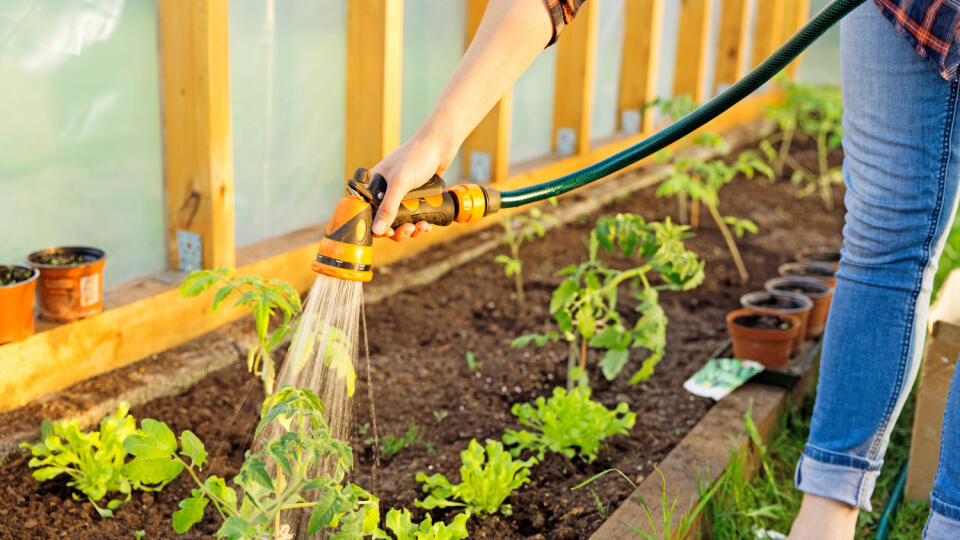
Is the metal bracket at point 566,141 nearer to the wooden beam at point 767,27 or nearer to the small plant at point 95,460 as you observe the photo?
the wooden beam at point 767,27

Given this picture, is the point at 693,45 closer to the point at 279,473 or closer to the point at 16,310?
the point at 16,310

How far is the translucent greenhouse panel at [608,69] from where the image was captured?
4602 mm

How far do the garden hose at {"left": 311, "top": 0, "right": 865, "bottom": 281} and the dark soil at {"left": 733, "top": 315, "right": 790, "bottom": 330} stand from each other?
100cm

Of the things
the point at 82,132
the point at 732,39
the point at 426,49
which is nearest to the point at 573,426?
the point at 82,132

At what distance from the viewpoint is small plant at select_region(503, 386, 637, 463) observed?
75.9 inches

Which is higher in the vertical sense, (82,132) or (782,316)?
(82,132)

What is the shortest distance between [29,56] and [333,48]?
37.9 inches

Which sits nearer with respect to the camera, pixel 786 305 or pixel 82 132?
pixel 82 132

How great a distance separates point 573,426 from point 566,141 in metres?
2.35

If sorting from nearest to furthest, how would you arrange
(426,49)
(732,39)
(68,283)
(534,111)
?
(68,283)
(426,49)
(534,111)
(732,39)

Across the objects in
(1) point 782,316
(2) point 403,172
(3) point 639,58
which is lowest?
(1) point 782,316

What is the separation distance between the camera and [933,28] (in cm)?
137

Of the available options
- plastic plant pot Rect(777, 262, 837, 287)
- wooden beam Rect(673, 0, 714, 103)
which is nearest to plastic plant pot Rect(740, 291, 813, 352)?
plastic plant pot Rect(777, 262, 837, 287)

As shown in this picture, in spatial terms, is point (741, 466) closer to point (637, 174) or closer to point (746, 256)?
point (746, 256)
